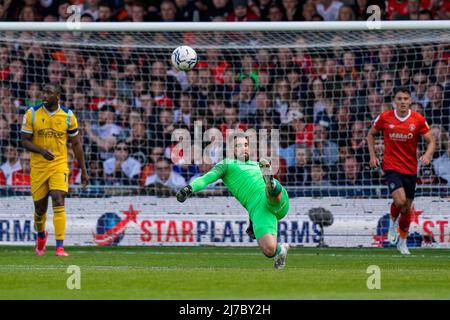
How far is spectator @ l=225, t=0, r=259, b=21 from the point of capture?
19.9m

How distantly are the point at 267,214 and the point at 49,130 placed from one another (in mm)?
4159

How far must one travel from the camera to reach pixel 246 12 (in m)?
20.2

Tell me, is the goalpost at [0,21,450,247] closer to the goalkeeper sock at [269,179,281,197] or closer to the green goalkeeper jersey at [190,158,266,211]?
the green goalkeeper jersey at [190,158,266,211]

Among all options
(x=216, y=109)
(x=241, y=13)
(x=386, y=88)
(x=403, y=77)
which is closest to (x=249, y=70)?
(x=216, y=109)

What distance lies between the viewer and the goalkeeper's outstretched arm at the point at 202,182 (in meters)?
10.7

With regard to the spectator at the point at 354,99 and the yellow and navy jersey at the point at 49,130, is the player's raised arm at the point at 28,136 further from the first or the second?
the spectator at the point at 354,99

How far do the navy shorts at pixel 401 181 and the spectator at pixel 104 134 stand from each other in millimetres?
5345

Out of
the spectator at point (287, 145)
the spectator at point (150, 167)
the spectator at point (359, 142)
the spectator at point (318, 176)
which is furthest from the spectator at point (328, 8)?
the spectator at point (150, 167)

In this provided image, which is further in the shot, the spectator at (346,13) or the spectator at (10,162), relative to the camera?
the spectator at (346,13)

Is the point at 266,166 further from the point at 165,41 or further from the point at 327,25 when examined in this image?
the point at 165,41

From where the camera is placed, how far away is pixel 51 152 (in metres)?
14.5

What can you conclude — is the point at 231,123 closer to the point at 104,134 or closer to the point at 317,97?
the point at 317,97

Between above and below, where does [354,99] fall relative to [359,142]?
above
